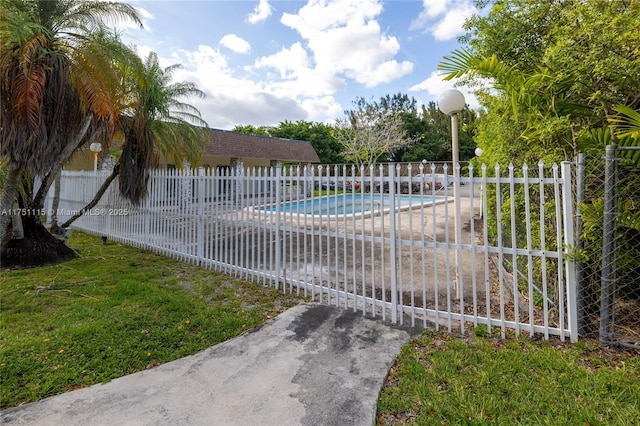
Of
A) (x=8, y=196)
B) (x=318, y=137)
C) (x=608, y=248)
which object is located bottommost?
(x=608, y=248)

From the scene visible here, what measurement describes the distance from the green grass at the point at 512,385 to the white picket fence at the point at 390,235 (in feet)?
1.20

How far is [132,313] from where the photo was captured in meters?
4.16

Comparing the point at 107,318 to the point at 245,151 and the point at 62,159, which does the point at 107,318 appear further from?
the point at 245,151

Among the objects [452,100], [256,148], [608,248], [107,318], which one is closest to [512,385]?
[608,248]

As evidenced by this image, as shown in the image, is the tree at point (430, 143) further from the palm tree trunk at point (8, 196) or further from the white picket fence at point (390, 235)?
the palm tree trunk at point (8, 196)

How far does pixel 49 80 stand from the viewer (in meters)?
5.61

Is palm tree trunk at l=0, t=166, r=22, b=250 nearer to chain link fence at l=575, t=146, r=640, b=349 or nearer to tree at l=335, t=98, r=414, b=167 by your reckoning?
chain link fence at l=575, t=146, r=640, b=349

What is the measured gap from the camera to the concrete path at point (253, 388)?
235 centimetres

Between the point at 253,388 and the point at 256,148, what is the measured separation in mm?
21531

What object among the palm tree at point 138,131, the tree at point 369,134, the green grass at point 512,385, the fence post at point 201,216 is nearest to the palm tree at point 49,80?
the palm tree at point 138,131

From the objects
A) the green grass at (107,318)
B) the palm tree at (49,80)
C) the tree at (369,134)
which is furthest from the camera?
the tree at (369,134)

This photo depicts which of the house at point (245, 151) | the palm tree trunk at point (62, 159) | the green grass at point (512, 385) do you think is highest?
the house at point (245, 151)

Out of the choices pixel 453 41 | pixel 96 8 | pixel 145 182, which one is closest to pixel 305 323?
pixel 453 41

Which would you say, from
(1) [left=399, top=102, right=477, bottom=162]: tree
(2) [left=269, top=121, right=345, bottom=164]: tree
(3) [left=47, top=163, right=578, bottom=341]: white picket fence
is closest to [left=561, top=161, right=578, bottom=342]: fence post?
(3) [left=47, top=163, right=578, bottom=341]: white picket fence
